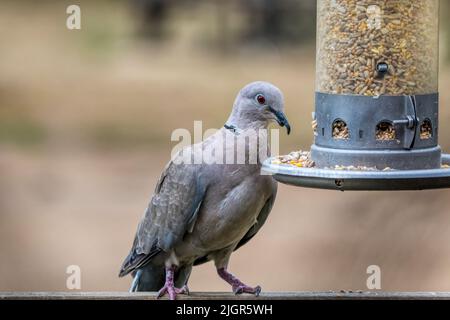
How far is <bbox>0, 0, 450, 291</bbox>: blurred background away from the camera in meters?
13.3

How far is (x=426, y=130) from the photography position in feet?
22.1

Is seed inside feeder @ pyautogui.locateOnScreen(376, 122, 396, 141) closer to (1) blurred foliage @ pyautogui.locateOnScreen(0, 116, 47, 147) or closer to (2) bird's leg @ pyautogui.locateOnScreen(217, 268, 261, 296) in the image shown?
(2) bird's leg @ pyautogui.locateOnScreen(217, 268, 261, 296)

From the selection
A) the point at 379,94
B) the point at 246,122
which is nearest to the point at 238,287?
the point at 246,122

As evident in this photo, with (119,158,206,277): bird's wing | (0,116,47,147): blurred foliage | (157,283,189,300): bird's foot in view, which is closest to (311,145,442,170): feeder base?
(119,158,206,277): bird's wing

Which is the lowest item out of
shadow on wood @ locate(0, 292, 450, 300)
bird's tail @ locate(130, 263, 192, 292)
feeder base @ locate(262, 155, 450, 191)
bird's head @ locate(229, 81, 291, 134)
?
bird's tail @ locate(130, 263, 192, 292)

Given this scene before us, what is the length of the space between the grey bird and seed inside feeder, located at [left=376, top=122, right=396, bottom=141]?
96cm

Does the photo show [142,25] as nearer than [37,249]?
No

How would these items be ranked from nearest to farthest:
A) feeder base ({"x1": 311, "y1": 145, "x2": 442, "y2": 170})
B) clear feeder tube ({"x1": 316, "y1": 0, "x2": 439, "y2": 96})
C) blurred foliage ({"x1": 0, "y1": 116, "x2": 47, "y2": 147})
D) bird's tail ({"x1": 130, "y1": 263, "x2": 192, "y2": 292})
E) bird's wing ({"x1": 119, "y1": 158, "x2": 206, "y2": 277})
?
feeder base ({"x1": 311, "y1": 145, "x2": 442, "y2": 170}), clear feeder tube ({"x1": 316, "y1": 0, "x2": 439, "y2": 96}), bird's wing ({"x1": 119, "y1": 158, "x2": 206, "y2": 277}), bird's tail ({"x1": 130, "y1": 263, "x2": 192, "y2": 292}), blurred foliage ({"x1": 0, "y1": 116, "x2": 47, "y2": 147})

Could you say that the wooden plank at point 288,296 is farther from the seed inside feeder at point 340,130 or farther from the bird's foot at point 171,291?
the seed inside feeder at point 340,130

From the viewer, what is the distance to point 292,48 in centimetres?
1625

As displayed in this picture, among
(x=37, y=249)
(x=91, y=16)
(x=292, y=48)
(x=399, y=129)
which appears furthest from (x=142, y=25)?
(x=399, y=129)
